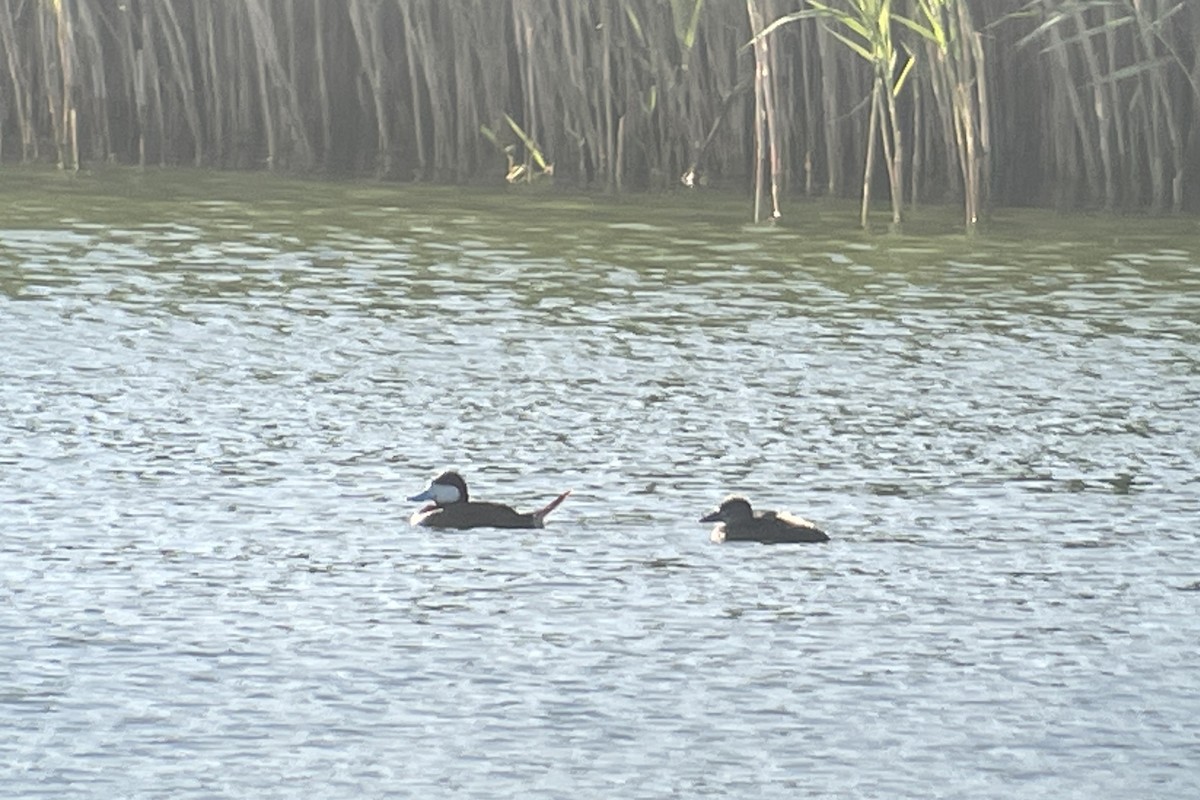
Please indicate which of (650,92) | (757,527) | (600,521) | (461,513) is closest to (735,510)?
(757,527)

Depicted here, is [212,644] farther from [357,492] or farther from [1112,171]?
[1112,171]

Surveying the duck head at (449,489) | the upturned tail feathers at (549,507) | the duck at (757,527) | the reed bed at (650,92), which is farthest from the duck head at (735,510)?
the reed bed at (650,92)

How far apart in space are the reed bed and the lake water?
134cm

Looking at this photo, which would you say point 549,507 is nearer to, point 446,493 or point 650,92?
point 446,493

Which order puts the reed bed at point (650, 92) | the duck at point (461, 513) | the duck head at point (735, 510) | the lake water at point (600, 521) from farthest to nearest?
the reed bed at point (650, 92) < the duck at point (461, 513) < the duck head at point (735, 510) < the lake water at point (600, 521)

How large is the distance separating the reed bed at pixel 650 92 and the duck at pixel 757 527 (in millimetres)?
6136

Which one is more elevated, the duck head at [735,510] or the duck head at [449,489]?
the duck head at [449,489]

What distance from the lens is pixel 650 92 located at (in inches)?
601

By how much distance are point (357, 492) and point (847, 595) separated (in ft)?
5.08

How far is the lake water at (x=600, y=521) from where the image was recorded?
16.5ft

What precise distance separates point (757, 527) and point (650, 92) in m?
8.80

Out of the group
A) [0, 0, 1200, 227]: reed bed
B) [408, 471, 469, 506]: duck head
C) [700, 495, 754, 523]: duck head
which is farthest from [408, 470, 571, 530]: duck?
[0, 0, 1200, 227]: reed bed

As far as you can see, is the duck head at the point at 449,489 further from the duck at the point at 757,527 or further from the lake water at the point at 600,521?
the duck at the point at 757,527

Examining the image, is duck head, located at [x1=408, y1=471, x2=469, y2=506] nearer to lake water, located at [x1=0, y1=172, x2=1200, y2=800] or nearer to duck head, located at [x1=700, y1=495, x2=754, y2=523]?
lake water, located at [x1=0, y1=172, x2=1200, y2=800]
